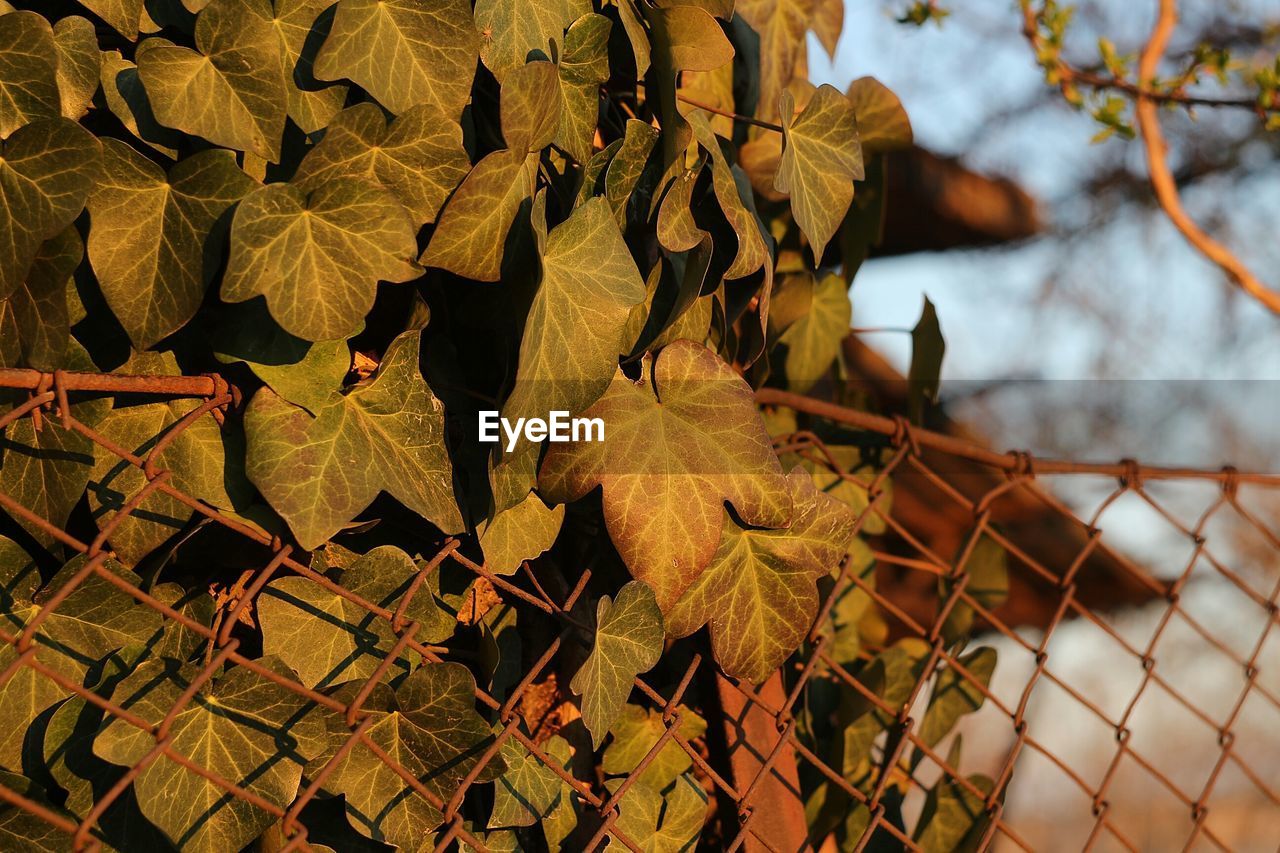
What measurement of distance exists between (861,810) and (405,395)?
0.64 m

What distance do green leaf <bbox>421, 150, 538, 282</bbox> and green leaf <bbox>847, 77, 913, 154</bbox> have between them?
1.80 feet

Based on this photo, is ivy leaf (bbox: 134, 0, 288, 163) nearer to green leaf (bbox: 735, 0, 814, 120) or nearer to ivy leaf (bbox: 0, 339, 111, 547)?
ivy leaf (bbox: 0, 339, 111, 547)

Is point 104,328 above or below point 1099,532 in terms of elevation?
below

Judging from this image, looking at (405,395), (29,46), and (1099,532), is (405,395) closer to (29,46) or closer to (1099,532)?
(29,46)

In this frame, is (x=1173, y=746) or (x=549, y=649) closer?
(x=549, y=649)

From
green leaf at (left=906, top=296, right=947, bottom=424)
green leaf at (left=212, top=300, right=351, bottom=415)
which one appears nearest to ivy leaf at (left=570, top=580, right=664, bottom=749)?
green leaf at (left=212, top=300, right=351, bottom=415)

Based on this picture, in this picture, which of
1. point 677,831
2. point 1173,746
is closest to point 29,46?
point 677,831

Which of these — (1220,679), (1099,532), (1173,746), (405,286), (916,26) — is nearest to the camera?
(405,286)

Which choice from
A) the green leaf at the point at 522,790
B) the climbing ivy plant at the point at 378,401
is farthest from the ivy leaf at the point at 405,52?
the green leaf at the point at 522,790

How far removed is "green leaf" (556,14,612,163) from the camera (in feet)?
2.65

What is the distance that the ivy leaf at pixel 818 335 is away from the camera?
3.91 feet

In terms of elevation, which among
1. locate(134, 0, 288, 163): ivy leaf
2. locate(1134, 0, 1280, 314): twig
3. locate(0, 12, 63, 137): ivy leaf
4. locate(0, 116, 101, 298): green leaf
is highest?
locate(1134, 0, 1280, 314): twig

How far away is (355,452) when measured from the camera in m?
0.70

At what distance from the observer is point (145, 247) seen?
0.68 m
